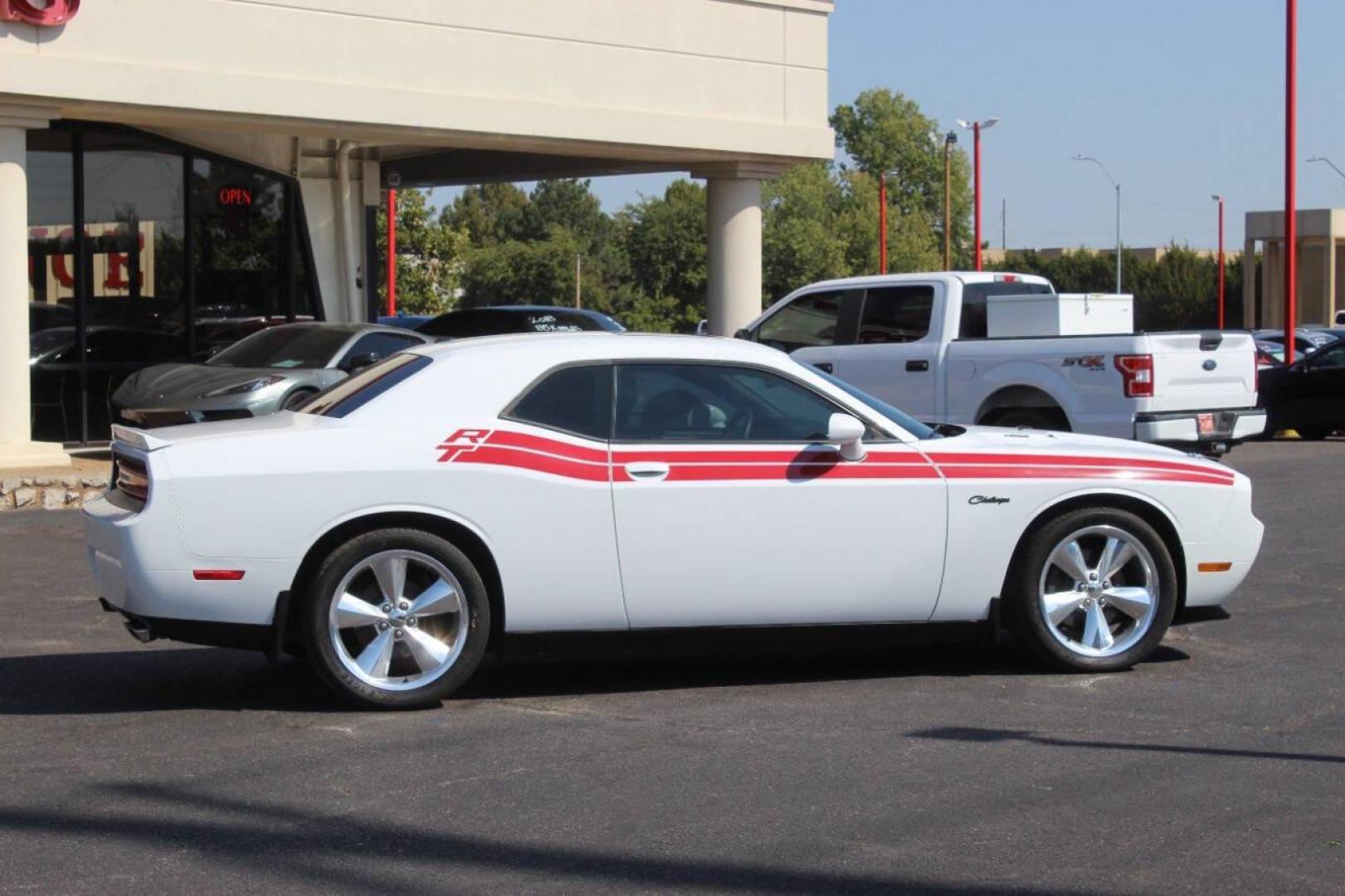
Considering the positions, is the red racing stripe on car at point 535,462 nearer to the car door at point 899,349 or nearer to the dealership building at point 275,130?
the car door at point 899,349

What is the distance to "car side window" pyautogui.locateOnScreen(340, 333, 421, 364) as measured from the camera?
17.6m

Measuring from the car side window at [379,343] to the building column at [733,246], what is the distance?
19.1 ft

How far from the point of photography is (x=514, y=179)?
28266 millimetres

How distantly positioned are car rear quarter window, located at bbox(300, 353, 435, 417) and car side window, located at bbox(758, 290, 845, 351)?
963cm

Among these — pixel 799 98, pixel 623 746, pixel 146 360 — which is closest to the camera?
pixel 623 746

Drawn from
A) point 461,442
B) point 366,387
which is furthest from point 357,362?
point 461,442

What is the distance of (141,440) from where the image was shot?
7.27m

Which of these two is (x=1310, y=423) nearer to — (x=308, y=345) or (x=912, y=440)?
(x=308, y=345)

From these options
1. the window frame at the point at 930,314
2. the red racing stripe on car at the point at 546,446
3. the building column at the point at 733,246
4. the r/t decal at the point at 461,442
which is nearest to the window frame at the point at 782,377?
the red racing stripe on car at the point at 546,446

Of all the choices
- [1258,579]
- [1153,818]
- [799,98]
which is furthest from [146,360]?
[1153,818]

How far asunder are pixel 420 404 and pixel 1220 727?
11.4ft

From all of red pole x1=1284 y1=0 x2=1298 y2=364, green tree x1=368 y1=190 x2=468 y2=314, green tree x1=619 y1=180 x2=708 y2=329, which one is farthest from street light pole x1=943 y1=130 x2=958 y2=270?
red pole x1=1284 y1=0 x2=1298 y2=364

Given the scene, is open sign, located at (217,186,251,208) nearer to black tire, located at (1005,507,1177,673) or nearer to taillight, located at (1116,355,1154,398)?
taillight, located at (1116,355,1154,398)

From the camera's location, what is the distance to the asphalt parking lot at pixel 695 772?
5.18m
